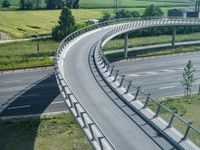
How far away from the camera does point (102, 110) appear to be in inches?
1047

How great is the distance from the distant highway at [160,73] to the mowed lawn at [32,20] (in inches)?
1386

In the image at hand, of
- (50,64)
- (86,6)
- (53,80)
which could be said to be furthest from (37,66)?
(86,6)

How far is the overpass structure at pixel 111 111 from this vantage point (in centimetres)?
2089

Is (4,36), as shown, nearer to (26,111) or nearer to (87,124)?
(26,111)

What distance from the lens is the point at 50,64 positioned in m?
60.1

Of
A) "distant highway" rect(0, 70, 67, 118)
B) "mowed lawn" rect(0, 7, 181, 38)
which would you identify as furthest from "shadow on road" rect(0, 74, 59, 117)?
"mowed lawn" rect(0, 7, 181, 38)

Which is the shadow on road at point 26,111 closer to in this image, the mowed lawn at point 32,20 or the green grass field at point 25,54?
the green grass field at point 25,54

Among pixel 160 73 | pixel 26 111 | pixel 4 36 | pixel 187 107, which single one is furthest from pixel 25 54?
pixel 187 107

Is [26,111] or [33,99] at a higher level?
[33,99]

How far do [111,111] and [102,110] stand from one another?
746 millimetres

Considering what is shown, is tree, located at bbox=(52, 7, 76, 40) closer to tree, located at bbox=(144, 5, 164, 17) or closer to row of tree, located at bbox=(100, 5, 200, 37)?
row of tree, located at bbox=(100, 5, 200, 37)

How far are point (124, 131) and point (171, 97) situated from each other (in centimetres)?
2532

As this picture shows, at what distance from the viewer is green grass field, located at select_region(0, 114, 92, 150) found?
33844mm

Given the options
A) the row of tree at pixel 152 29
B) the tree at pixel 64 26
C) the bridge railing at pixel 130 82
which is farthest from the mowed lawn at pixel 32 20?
the bridge railing at pixel 130 82
